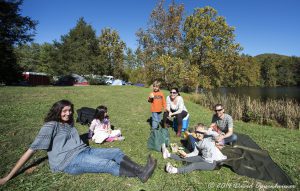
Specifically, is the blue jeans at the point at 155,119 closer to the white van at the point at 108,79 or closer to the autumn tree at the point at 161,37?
the autumn tree at the point at 161,37

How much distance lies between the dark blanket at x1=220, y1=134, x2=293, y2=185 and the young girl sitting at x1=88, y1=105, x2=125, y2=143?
3.29 m

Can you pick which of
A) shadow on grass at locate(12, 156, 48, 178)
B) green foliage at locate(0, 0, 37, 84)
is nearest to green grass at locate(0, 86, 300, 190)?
shadow on grass at locate(12, 156, 48, 178)

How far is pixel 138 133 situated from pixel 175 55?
26.4 meters

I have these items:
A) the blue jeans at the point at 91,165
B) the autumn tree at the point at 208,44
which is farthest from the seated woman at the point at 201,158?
the autumn tree at the point at 208,44

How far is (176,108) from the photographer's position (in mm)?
8188

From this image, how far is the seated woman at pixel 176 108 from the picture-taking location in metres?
7.92

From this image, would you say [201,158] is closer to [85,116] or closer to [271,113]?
[85,116]

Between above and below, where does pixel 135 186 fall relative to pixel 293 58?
below

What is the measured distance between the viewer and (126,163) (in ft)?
14.7

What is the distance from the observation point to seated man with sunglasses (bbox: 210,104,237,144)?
6.25 m

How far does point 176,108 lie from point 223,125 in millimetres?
2125

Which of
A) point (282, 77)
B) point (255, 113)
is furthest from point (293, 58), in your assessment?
point (255, 113)

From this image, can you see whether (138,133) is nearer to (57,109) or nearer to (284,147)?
(57,109)

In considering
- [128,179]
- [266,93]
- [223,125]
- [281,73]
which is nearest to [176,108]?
[223,125]
